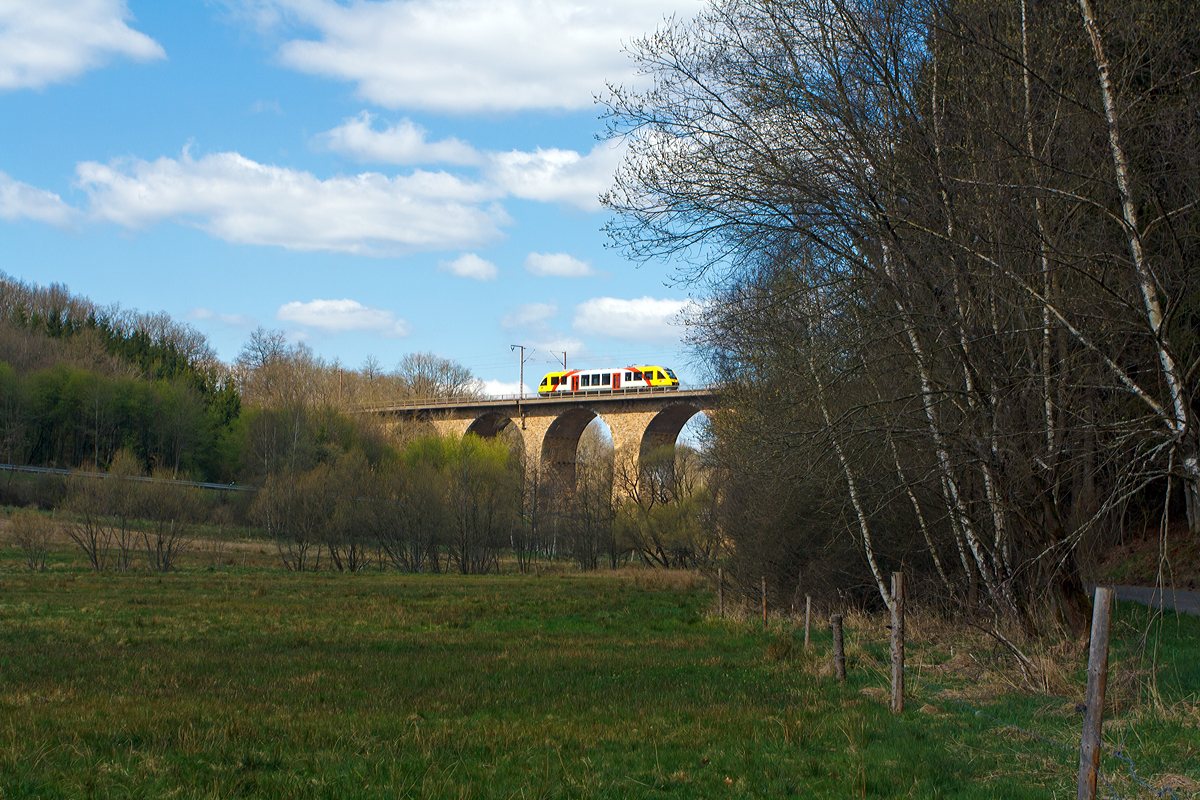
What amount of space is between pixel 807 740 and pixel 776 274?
663 centimetres

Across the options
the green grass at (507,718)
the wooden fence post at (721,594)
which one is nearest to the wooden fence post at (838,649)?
→ the green grass at (507,718)

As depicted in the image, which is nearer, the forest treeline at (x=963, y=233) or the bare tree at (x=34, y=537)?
the forest treeline at (x=963, y=233)

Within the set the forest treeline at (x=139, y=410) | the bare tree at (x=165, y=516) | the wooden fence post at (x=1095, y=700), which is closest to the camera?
the wooden fence post at (x=1095, y=700)

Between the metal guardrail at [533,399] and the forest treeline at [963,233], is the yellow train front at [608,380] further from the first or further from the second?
the forest treeline at [963,233]

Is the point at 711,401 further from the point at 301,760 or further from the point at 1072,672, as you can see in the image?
the point at 301,760

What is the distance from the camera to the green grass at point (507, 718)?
585cm

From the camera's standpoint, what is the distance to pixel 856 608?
1781cm

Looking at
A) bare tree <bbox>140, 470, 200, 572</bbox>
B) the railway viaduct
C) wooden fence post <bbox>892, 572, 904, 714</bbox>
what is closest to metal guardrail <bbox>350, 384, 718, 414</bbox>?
the railway viaduct

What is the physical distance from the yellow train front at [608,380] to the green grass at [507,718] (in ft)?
150

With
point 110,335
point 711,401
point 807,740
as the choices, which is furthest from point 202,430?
point 807,740

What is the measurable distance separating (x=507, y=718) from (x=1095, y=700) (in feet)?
16.7

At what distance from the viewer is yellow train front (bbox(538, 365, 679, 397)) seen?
61.9 meters

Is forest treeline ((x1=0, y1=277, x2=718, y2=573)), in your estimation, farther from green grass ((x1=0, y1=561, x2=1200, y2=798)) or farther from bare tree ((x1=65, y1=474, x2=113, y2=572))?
green grass ((x1=0, y1=561, x2=1200, y2=798))

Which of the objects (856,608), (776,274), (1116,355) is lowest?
(856,608)
